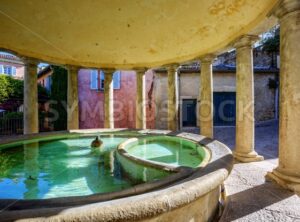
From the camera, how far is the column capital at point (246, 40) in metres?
4.88

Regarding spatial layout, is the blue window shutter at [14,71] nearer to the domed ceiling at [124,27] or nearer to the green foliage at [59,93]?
the green foliage at [59,93]

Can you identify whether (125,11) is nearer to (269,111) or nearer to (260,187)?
(260,187)

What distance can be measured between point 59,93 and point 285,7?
15.7 metres

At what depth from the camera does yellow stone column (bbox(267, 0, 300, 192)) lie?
314cm

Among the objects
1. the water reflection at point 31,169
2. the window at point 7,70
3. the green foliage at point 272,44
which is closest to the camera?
the water reflection at point 31,169

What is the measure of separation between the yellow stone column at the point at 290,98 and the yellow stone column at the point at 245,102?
1624mm

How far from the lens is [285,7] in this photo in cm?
321

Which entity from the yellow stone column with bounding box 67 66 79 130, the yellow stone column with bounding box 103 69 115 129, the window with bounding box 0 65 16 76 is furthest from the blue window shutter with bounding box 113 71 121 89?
the window with bounding box 0 65 16 76

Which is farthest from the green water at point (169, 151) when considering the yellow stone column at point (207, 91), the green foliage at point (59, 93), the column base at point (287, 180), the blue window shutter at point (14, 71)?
the blue window shutter at point (14, 71)

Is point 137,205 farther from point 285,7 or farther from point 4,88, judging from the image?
point 4,88

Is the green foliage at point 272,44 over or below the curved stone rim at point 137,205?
over

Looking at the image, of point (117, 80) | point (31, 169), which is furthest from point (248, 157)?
point (117, 80)

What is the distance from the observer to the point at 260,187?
3256mm

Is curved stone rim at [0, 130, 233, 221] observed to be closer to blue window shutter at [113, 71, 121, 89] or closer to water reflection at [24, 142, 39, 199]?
water reflection at [24, 142, 39, 199]
